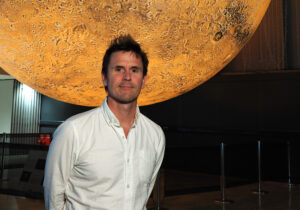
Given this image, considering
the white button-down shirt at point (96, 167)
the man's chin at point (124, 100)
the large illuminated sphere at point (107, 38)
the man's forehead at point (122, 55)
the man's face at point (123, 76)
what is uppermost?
the large illuminated sphere at point (107, 38)

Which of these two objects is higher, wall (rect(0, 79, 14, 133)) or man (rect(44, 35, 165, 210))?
wall (rect(0, 79, 14, 133))

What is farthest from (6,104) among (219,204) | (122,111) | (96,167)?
(96,167)

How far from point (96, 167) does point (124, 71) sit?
18.1 inches

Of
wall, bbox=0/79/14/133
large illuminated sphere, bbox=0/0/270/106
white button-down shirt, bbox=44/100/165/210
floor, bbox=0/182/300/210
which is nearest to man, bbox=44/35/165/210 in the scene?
white button-down shirt, bbox=44/100/165/210

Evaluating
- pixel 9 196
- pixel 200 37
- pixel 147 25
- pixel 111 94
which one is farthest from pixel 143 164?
pixel 9 196

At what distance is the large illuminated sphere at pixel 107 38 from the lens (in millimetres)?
2984

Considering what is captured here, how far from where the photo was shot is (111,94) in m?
1.89

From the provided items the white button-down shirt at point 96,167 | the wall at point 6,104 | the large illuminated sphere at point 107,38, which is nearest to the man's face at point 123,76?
the white button-down shirt at point 96,167

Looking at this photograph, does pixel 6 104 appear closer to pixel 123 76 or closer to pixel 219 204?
pixel 219 204

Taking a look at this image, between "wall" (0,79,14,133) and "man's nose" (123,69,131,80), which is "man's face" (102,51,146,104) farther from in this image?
"wall" (0,79,14,133)

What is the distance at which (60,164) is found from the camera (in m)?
1.79

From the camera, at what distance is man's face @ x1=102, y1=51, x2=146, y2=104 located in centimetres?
185

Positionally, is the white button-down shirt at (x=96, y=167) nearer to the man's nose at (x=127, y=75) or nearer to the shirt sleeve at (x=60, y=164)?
the shirt sleeve at (x=60, y=164)

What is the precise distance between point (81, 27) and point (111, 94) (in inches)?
51.6
